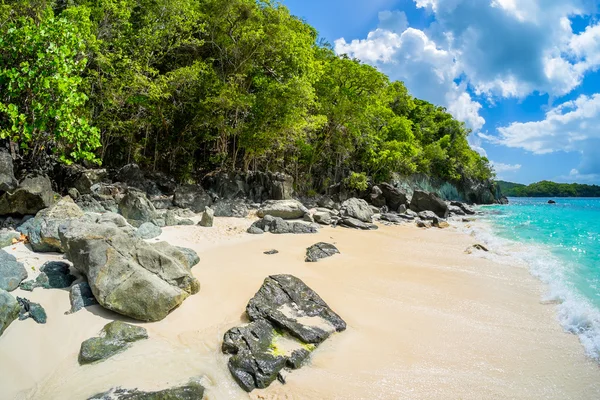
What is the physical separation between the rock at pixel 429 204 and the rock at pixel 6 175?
878 inches

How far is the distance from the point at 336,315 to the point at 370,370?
1099 millimetres

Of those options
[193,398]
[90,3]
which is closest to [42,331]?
[193,398]

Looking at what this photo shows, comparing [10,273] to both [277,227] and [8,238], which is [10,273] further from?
[277,227]

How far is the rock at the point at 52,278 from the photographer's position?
4.74 metres

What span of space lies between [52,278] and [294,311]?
3843 millimetres

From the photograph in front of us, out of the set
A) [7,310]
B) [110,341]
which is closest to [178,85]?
[7,310]

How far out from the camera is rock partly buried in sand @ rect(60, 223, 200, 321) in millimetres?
4227

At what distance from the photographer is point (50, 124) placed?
29.2 feet

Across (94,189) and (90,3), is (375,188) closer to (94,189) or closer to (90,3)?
(94,189)

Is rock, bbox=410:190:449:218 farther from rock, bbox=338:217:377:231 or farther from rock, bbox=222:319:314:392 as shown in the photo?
rock, bbox=222:319:314:392

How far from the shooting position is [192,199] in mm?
15055

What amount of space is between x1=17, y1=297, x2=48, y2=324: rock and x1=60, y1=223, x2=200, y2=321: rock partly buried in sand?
611 millimetres

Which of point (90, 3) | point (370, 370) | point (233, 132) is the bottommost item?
point (370, 370)

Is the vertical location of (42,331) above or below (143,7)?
below
